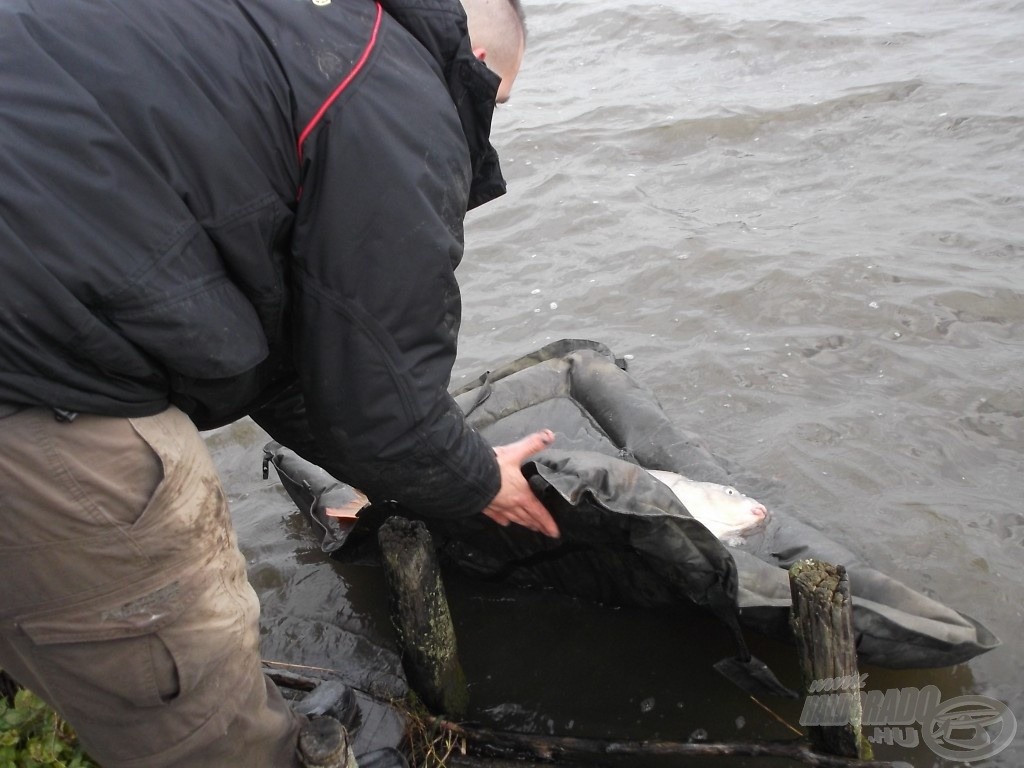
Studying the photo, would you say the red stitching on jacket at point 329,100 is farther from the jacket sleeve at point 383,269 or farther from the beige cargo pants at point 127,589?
the beige cargo pants at point 127,589

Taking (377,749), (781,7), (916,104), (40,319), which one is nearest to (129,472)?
A: (40,319)

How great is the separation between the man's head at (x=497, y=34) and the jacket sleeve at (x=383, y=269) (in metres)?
0.40

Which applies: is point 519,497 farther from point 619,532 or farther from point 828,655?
point 828,655

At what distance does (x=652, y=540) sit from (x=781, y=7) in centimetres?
1023

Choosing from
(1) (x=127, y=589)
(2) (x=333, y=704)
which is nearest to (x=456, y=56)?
(1) (x=127, y=589)

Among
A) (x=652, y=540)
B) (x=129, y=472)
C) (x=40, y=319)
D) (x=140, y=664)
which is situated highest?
(x=40, y=319)

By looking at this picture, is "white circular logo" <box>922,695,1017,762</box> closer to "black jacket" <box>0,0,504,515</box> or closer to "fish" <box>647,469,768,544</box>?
"fish" <box>647,469,768,544</box>

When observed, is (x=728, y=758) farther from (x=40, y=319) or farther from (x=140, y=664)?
(x=40, y=319)

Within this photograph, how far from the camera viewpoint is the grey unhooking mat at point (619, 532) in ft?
10.3

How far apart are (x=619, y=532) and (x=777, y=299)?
3551 mm

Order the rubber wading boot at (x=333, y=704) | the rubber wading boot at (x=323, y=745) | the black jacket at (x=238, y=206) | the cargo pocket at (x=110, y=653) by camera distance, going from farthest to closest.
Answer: the rubber wading boot at (x=333, y=704)
the rubber wading boot at (x=323, y=745)
the cargo pocket at (x=110, y=653)
the black jacket at (x=238, y=206)

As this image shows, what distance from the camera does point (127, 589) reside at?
7.13 feet

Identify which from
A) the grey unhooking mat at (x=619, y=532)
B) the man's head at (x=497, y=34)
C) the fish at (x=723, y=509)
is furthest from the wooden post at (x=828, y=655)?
the man's head at (x=497, y=34)

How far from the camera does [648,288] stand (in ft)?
22.0
